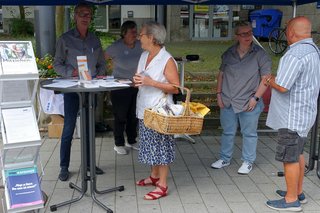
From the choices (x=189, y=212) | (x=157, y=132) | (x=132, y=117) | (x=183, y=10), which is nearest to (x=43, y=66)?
(x=132, y=117)

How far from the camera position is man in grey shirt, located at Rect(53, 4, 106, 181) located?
4121mm

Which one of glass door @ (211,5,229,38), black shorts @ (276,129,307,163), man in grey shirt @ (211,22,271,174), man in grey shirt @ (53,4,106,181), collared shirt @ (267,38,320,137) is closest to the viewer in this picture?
collared shirt @ (267,38,320,137)

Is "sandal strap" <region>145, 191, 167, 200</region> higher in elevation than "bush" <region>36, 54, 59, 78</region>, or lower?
lower

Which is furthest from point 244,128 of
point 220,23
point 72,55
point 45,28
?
point 220,23

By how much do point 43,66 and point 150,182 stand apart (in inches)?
114

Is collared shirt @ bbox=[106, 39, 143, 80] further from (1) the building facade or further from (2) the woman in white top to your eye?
(1) the building facade

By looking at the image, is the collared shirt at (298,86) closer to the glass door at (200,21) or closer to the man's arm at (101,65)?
the man's arm at (101,65)

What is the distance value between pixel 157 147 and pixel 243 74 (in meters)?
1.26

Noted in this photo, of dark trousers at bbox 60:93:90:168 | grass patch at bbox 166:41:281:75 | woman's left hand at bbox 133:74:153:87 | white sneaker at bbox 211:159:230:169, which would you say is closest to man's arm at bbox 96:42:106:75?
dark trousers at bbox 60:93:90:168

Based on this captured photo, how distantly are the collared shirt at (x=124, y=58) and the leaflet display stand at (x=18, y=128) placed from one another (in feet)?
5.94

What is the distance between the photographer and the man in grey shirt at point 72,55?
4.12 meters

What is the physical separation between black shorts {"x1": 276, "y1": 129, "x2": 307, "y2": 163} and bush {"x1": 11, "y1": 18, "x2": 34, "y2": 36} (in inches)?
655

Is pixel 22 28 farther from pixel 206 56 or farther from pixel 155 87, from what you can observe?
pixel 155 87

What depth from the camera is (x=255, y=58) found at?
170 inches
